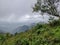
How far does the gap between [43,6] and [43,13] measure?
99cm

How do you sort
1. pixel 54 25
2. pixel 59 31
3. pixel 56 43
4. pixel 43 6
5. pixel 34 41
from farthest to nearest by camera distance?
pixel 43 6, pixel 54 25, pixel 59 31, pixel 34 41, pixel 56 43

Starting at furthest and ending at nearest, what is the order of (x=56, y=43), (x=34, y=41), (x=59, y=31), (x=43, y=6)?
1. (x=43, y=6)
2. (x=59, y=31)
3. (x=34, y=41)
4. (x=56, y=43)

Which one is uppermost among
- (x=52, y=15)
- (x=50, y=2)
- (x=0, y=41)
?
(x=50, y=2)

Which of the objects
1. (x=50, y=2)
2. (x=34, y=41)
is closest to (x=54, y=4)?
(x=50, y=2)

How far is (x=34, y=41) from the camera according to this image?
20562 mm

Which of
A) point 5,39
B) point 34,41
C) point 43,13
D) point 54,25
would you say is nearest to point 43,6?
point 43,13

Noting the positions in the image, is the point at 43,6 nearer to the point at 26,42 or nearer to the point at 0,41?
the point at 0,41

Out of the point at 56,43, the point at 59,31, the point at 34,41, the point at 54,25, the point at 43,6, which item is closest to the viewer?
the point at 56,43

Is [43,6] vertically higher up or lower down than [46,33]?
higher up

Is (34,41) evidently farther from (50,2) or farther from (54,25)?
(50,2)

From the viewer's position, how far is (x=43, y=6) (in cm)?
2886

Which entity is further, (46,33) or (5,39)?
(5,39)

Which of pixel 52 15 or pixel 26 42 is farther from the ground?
pixel 52 15

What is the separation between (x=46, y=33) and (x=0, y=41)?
7286mm
